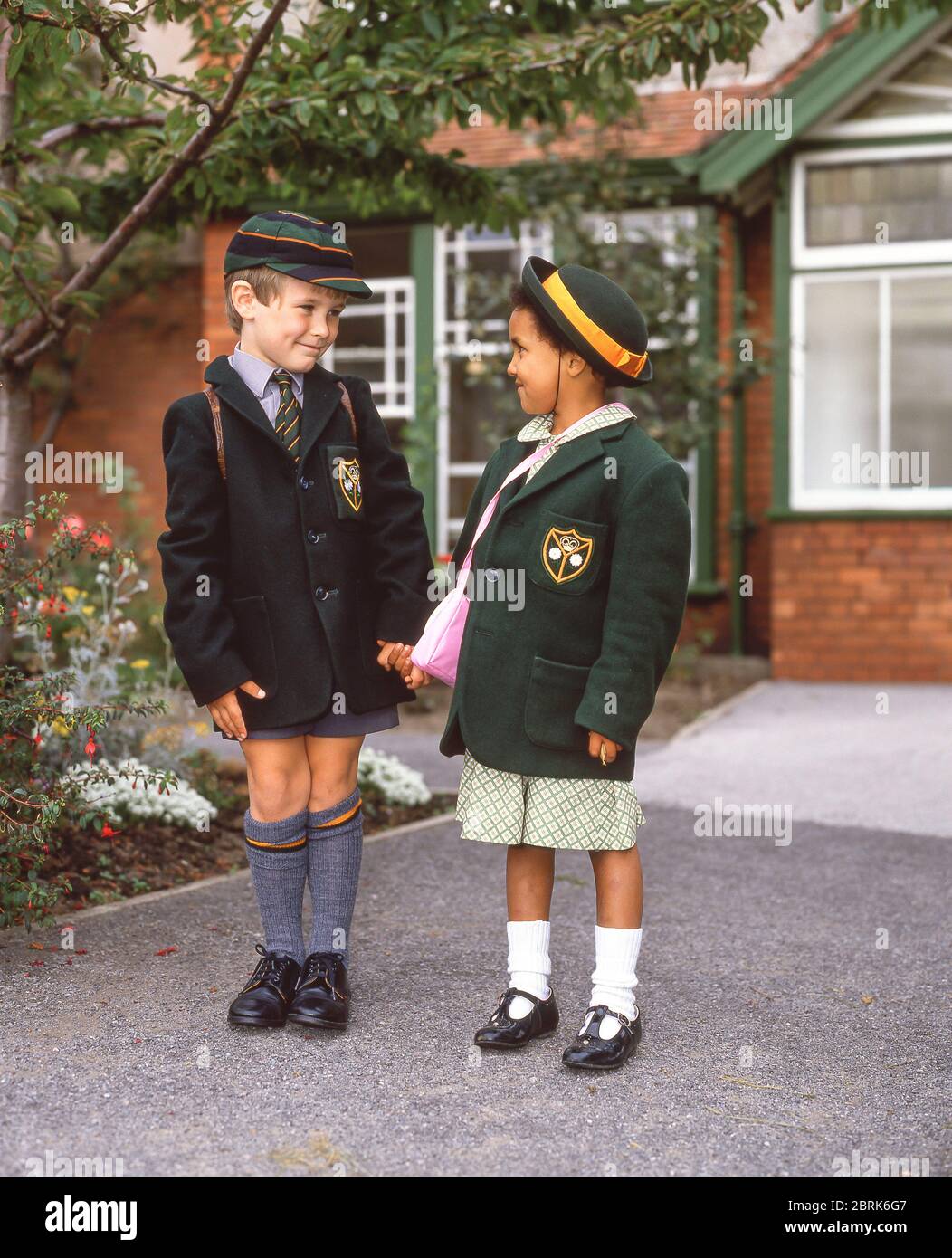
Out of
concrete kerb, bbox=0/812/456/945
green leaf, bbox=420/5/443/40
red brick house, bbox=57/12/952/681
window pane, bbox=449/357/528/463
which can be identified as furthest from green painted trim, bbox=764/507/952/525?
green leaf, bbox=420/5/443/40

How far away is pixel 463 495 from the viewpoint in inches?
472

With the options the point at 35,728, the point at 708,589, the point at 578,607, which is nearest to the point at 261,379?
the point at 578,607

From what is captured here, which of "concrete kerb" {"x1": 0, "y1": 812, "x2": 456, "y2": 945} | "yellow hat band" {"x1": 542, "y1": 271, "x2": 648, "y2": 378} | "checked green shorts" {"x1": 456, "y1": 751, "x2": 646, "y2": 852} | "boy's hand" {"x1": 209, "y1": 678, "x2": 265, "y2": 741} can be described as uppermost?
"yellow hat band" {"x1": 542, "y1": 271, "x2": 648, "y2": 378}

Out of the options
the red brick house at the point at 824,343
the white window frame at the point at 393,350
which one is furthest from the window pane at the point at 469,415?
the white window frame at the point at 393,350

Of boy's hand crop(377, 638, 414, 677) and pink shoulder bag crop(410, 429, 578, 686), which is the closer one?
pink shoulder bag crop(410, 429, 578, 686)

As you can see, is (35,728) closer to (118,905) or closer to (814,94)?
(118,905)

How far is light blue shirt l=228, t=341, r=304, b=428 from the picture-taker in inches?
137

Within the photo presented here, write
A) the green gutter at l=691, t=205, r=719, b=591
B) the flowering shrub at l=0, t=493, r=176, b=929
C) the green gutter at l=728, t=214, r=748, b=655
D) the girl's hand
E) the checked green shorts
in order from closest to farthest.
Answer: the girl's hand < the checked green shorts < the flowering shrub at l=0, t=493, r=176, b=929 < the green gutter at l=691, t=205, r=719, b=591 < the green gutter at l=728, t=214, r=748, b=655

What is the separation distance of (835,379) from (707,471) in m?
1.12

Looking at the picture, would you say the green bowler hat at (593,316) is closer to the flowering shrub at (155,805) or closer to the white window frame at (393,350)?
the flowering shrub at (155,805)

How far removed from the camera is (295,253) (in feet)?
11.1

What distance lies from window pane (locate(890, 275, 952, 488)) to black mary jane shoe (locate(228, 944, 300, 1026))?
767cm

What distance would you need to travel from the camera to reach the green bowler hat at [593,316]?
3.20 meters

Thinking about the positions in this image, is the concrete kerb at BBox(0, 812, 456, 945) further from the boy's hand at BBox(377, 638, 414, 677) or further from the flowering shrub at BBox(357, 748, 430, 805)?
the boy's hand at BBox(377, 638, 414, 677)
